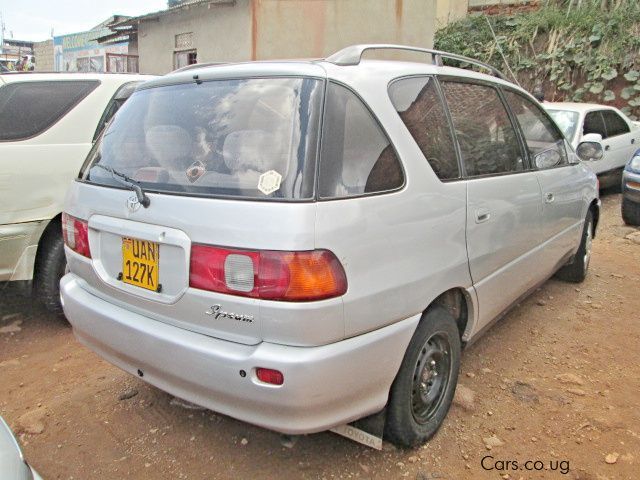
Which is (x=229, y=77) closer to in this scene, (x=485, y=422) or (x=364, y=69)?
(x=364, y=69)

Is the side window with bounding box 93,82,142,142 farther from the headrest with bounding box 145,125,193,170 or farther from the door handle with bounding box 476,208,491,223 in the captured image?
the door handle with bounding box 476,208,491,223

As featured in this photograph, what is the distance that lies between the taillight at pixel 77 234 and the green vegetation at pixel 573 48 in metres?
12.9

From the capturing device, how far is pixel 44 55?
90.4 ft

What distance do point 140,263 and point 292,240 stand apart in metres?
0.73

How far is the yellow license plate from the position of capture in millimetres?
2086

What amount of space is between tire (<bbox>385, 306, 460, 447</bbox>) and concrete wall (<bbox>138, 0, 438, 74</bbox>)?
33.0 feet

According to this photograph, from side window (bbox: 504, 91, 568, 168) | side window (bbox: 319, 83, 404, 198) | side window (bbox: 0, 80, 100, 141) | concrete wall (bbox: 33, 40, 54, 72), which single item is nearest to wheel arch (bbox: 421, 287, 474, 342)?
side window (bbox: 319, 83, 404, 198)

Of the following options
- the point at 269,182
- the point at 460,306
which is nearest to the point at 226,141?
the point at 269,182

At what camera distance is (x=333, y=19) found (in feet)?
39.8

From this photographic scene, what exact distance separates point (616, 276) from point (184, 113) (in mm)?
4406

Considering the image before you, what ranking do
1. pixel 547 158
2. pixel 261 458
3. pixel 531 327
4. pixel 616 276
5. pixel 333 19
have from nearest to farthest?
pixel 261 458, pixel 547 158, pixel 531 327, pixel 616 276, pixel 333 19

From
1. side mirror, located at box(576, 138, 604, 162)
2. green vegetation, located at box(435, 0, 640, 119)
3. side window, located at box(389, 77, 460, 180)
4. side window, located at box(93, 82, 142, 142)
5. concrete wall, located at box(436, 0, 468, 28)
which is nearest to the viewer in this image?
side window, located at box(389, 77, 460, 180)

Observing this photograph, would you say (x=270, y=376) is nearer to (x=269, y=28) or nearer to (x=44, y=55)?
(x=269, y=28)

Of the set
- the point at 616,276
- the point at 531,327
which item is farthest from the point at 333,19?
the point at 531,327
